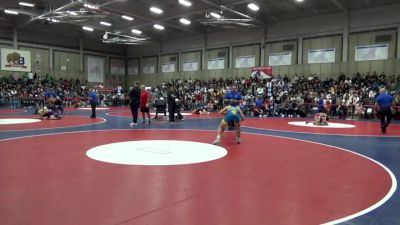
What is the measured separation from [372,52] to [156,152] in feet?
70.9

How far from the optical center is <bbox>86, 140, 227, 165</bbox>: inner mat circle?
5.66 m

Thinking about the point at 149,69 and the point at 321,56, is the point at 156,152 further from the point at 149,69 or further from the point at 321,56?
the point at 149,69

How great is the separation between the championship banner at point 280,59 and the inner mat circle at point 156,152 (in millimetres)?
21241

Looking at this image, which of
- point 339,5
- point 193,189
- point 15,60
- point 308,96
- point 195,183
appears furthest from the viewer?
point 15,60

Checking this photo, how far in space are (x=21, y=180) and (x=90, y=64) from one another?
35.9 m

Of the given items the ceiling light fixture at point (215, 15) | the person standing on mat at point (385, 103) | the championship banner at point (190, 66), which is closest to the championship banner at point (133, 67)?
the championship banner at point (190, 66)

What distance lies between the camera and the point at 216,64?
32.2 m

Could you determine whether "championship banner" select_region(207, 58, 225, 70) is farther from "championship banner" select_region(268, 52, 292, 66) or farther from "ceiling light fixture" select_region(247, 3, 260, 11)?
"ceiling light fixture" select_region(247, 3, 260, 11)

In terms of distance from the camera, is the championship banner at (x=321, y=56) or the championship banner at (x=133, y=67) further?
the championship banner at (x=133, y=67)

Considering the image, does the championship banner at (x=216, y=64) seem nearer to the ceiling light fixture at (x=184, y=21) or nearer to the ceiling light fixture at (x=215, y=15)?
the ceiling light fixture at (x=184, y=21)

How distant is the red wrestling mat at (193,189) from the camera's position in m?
3.17

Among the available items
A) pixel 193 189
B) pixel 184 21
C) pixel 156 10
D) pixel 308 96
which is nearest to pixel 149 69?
pixel 184 21

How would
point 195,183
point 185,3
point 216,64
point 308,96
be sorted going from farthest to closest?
point 216,64
point 185,3
point 308,96
point 195,183

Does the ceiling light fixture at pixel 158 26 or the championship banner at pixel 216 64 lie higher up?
the ceiling light fixture at pixel 158 26
